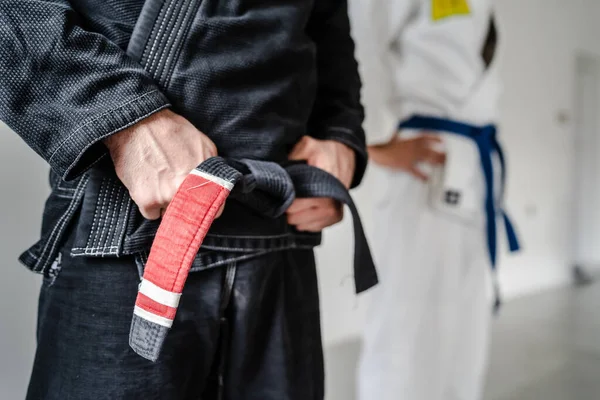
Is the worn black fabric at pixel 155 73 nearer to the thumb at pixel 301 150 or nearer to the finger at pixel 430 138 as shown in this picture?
the thumb at pixel 301 150

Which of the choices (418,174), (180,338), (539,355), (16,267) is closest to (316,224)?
(180,338)

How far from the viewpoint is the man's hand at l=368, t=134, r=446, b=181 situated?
110cm

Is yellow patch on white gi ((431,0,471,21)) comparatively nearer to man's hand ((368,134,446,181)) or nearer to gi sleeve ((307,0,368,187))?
man's hand ((368,134,446,181))

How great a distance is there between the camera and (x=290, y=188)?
0.49 meters

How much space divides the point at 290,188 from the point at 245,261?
0.09 meters

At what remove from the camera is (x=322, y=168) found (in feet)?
1.90

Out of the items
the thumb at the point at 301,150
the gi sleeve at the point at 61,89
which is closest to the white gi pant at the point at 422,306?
the thumb at the point at 301,150

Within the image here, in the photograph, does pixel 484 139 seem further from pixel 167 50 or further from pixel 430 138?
pixel 167 50

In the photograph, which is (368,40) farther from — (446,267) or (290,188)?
(290,188)

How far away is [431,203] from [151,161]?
853mm

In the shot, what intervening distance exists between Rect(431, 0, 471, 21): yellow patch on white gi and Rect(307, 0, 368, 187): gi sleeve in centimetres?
50

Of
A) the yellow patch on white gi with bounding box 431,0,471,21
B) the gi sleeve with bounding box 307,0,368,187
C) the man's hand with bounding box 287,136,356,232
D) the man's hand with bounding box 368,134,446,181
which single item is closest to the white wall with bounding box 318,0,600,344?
the yellow patch on white gi with bounding box 431,0,471,21

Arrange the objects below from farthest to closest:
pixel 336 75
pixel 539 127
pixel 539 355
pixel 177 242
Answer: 1. pixel 539 127
2. pixel 539 355
3. pixel 336 75
4. pixel 177 242

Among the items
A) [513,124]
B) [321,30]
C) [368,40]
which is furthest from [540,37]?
[321,30]
